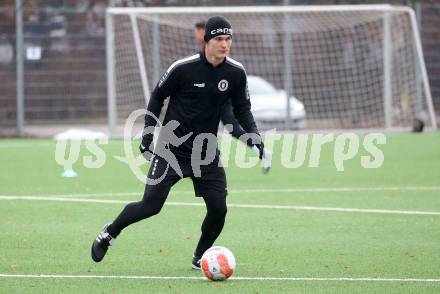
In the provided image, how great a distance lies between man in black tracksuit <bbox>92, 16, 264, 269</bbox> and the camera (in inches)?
335

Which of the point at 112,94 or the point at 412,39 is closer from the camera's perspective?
the point at 112,94

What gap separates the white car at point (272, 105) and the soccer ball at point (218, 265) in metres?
16.5

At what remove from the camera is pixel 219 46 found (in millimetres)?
8367

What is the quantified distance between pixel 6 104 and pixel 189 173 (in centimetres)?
1727

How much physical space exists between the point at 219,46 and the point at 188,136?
31.1 inches

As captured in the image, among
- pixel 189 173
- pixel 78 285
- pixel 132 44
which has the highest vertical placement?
pixel 189 173

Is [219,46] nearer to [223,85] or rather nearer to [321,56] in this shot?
[223,85]

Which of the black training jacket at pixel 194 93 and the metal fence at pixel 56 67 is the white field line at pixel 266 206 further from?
the metal fence at pixel 56 67

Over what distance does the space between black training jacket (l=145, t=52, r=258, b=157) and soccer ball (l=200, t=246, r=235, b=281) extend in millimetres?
909

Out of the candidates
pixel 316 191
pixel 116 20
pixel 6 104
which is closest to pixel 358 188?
pixel 316 191

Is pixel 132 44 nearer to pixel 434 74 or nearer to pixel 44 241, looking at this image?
pixel 434 74

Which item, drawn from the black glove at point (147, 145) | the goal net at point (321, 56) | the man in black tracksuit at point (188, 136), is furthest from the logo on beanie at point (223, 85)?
the goal net at point (321, 56)

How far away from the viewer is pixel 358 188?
15023mm

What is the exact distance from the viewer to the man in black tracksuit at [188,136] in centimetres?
850
